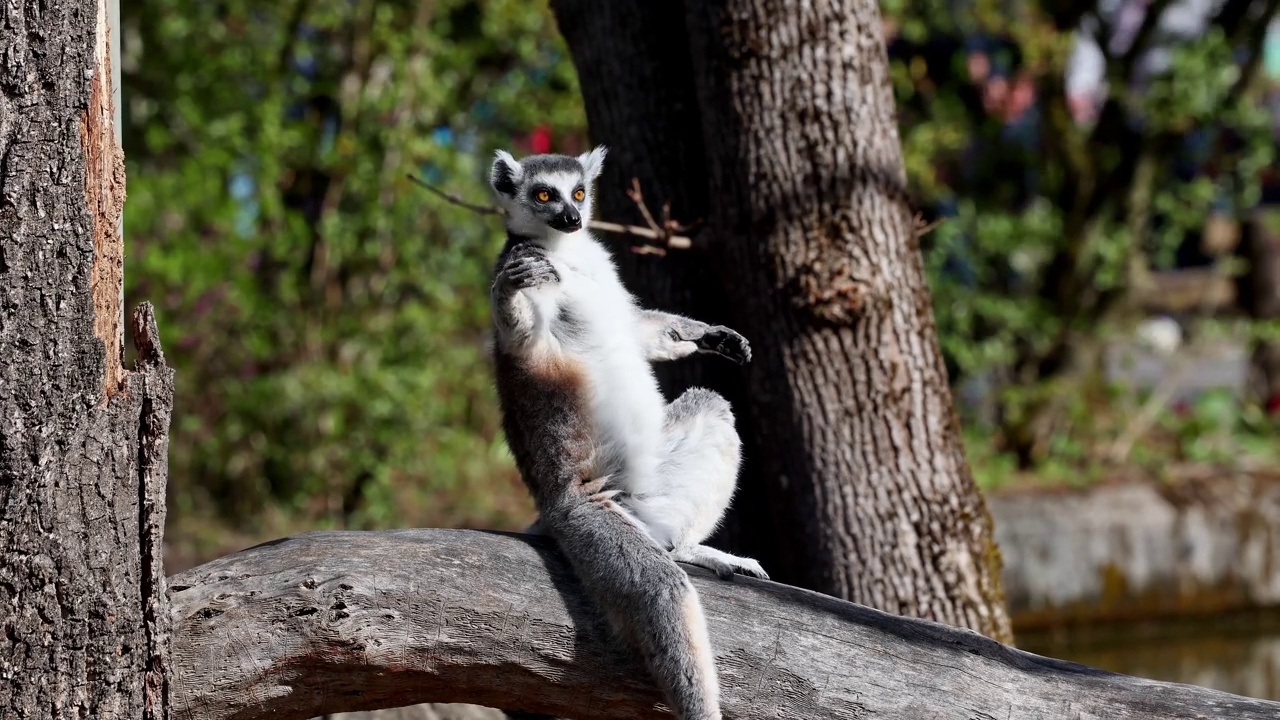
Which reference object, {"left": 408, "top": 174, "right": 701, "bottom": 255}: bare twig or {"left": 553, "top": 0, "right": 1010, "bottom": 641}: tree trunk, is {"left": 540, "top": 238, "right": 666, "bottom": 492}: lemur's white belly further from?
{"left": 553, "top": 0, "right": 1010, "bottom": 641}: tree trunk

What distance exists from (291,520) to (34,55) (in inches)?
198

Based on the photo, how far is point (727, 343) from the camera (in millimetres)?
3242

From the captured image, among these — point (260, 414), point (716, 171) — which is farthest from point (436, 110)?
point (716, 171)

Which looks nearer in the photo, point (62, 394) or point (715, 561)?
point (62, 394)

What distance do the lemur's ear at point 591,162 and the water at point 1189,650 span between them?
3942 mm

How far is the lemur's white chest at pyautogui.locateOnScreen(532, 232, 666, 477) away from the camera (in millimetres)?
2957

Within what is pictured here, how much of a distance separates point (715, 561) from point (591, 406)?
0.45 meters

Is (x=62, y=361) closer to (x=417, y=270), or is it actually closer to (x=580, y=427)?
(x=580, y=427)

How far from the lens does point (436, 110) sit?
716cm

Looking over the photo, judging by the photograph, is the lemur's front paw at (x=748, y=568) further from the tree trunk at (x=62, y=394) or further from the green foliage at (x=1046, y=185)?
the green foliage at (x=1046, y=185)

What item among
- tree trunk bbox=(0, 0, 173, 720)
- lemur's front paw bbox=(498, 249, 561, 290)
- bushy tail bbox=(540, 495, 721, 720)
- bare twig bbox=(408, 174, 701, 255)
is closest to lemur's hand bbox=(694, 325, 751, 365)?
bare twig bbox=(408, 174, 701, 255)

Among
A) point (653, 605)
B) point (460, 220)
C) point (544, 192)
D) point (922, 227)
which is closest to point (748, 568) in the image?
point (653, 605)

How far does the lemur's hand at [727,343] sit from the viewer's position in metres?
3.22

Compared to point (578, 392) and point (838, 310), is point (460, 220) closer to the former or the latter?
point (838, 310)
